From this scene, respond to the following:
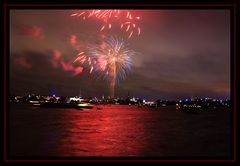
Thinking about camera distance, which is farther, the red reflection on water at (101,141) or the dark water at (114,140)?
the dark water at (114,140)

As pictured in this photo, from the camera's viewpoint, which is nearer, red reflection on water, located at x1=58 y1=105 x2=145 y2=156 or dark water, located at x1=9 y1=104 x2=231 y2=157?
red reflection on water, located at x1=58 y1=105 x2=145 y2=156

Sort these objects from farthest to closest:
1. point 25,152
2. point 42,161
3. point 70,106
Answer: point 70,106, point 25,152, point 42,161

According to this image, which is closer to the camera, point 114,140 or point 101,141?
point 101,141

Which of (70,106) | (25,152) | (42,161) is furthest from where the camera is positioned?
(70,106)

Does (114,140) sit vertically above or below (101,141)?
below
